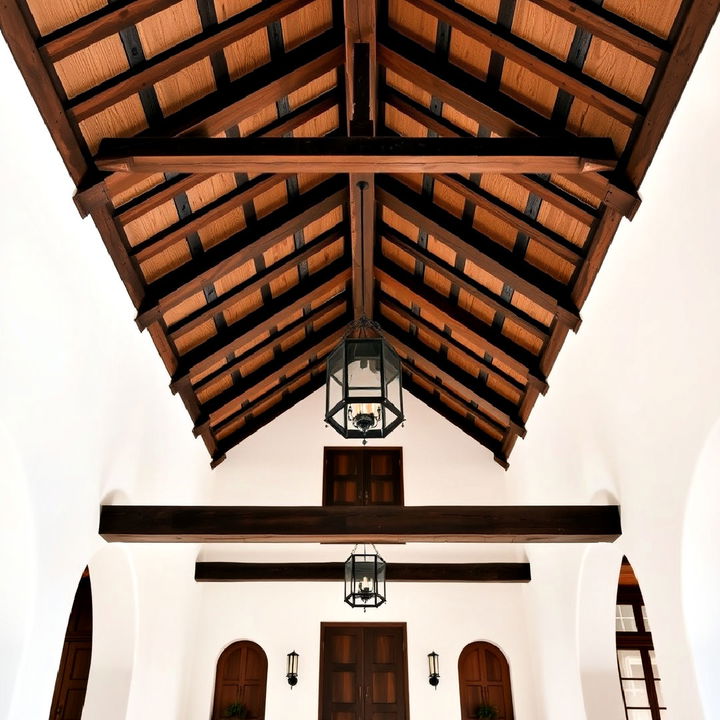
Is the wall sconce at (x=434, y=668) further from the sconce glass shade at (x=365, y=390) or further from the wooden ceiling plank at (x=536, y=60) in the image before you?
the wooden ceiling plank at (x=536, y=60)

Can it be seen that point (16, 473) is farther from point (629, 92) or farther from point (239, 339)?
point (629, 92)

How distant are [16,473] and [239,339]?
2.92m

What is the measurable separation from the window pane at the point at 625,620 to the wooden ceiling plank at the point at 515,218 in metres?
5.32

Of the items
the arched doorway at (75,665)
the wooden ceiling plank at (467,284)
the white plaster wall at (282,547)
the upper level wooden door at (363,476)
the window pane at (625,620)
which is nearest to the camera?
the white plaster wall at (282,547)

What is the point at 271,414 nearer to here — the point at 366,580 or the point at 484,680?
the point at 366,580

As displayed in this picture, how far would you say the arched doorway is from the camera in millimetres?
8602

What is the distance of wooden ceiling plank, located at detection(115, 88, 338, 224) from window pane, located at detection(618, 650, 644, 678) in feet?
23.0

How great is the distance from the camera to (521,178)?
15.9 ft

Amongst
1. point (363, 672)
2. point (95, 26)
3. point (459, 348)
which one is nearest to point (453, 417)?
point (459, 348)

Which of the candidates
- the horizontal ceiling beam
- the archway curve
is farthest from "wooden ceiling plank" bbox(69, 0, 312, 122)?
the archway curve

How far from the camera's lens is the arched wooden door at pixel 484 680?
7.45 metres

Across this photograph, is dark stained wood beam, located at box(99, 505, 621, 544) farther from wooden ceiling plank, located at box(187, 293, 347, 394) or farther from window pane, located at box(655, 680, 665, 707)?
window pane, located at box(655, 680, 665, 707)

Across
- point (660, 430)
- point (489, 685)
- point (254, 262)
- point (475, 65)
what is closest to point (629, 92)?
point (475, 65)

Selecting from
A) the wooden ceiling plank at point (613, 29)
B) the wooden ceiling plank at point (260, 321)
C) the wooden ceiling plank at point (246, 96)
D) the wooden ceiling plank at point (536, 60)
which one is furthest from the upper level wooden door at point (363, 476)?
the wooden ceiling plank at point (613, 29)
